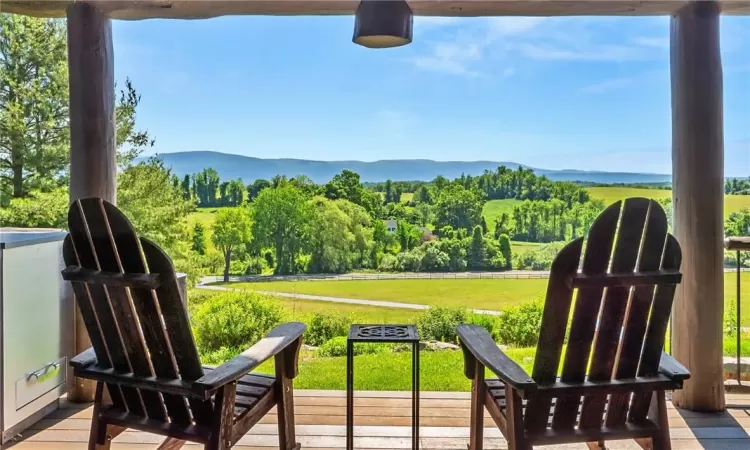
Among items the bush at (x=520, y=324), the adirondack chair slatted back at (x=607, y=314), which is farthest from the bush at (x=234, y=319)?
the adirondack chair slatted back at (x=607, y=314)

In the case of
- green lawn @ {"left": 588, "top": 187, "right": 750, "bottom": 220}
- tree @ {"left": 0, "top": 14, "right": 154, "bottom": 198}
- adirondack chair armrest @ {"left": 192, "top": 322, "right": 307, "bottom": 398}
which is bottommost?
adirondack chair armrest @ {"left": 192, "top": 322, "right": 307, "bottom": 398}

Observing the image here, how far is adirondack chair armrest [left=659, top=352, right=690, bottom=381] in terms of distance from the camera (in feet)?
5.31

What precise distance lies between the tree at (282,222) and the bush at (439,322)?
1062mm

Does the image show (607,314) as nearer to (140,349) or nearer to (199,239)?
(140,349)

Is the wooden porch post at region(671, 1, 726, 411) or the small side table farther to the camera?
the wooden porch post at region(671, 1, 726, 411)

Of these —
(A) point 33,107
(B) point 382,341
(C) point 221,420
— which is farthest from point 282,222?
(C) point 221,420

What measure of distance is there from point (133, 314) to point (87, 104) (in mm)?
1639

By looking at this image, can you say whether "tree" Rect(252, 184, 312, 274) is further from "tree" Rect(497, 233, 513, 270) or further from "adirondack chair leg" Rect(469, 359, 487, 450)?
"adirondack chair leg" Rect(469, 359, 487, 450)

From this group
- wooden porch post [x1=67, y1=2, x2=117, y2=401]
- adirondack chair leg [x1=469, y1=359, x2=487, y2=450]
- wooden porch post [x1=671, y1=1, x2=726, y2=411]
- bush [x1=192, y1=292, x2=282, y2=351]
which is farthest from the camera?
bush [x1=192, y1=292, x2=282, y2=351]

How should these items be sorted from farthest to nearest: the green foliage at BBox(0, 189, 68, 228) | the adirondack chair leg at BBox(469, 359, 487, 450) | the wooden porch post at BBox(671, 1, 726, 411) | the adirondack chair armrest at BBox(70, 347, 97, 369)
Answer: the green foliage at BBox(0, 189, 68, 228) < the wooden porch post at BBox(671, 1, 726, 411) < the adirondack chair leg at BBox(469, 359, 487, 450) < the adirondack chair armrest at BBox(70, 347, 97, 369)

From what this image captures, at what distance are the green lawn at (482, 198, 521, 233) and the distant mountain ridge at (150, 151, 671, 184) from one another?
0.27 meters

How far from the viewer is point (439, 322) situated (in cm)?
401

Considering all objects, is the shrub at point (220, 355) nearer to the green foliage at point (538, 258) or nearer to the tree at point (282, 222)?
the tree at point (282, 222)

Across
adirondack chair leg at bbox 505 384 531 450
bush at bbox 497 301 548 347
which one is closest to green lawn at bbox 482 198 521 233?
bush at bbox 497 301 548 347
